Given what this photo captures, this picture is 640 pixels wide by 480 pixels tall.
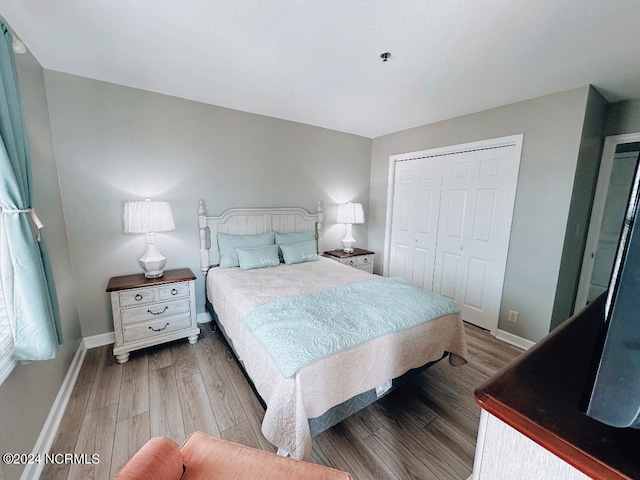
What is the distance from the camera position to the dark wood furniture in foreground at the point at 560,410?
1.55ft

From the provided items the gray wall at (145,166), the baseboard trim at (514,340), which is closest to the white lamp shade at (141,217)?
the gray wall at (145,166)

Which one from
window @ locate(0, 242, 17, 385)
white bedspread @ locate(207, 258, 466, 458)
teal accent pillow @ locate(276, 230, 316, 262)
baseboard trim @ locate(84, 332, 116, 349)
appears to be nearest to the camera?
window @ locate(0, 242, 17, 385)

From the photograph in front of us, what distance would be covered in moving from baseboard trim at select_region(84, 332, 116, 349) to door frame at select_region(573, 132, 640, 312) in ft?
16.0

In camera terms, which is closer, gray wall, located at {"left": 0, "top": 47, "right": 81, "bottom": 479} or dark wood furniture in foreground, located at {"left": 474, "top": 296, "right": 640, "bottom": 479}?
dark wood furniture in foreground, located at {"left": 474, "top": 296, "right": 640, "bottom": 479}

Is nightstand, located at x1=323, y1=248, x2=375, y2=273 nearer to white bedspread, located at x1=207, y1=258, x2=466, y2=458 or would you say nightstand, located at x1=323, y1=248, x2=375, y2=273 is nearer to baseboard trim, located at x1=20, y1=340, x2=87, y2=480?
white bedspread, located at x1=207, y1=258, x2=466, y2=458

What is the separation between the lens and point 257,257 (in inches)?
111

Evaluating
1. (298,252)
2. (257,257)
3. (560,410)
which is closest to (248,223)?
(257,257)

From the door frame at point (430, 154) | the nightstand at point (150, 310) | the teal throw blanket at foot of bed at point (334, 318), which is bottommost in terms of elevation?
the nightstand at point (150, 310)

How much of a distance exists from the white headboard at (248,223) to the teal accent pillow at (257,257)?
1.20 feet

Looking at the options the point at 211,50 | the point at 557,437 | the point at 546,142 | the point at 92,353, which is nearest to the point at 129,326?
the point at 92,353

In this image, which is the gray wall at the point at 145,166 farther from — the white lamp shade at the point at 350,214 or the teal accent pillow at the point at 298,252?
the white lamp shade at the point at 350,214

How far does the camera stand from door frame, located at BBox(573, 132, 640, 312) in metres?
2.61

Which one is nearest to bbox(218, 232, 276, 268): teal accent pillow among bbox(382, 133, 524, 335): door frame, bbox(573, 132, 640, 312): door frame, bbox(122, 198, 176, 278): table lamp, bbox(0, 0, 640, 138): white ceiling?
bbox(122, 198, 176, 278): table lamp

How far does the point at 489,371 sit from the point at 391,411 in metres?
1.07
